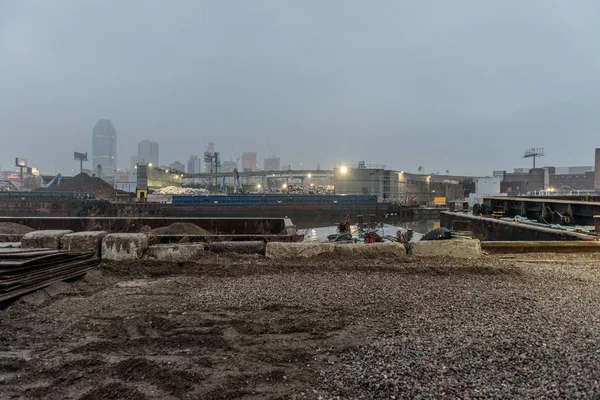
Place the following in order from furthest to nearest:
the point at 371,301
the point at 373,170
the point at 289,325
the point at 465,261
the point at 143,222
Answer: the point at 373,170 → the point at 143,222 → the point at 465,261 → the point at 371,301 → the point at 289,325

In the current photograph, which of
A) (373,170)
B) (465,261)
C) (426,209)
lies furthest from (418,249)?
(373,170)

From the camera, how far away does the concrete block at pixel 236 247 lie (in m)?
8.39

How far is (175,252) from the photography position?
782 centimetres

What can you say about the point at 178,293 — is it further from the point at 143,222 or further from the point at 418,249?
the point at 143,222

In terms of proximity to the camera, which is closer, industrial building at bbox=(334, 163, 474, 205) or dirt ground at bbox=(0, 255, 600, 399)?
dirt ground at bbox=(0, 255, 600, 399)

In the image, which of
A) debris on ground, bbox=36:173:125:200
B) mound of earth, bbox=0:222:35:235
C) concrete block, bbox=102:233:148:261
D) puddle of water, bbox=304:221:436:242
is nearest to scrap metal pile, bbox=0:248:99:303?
concrete block, bbox=102:233:148:261

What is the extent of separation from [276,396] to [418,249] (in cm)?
621

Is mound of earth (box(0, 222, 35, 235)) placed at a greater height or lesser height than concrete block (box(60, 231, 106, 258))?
lesser

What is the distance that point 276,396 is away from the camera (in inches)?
105

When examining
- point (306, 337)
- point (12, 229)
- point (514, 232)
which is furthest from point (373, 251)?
point (12, 229)

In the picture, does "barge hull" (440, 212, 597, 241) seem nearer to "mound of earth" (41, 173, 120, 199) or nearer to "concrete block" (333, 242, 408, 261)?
"concrete block" (333, 242, 408, 261)

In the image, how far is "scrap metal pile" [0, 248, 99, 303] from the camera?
5016mm

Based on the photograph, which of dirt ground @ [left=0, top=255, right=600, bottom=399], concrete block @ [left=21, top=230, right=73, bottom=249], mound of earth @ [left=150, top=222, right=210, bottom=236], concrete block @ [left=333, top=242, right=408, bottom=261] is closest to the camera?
dirt ground @ [left=0, top=255, right=600, bottom=399]

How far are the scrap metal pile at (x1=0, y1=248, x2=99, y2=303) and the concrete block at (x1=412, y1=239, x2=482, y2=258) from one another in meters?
6.97
